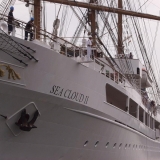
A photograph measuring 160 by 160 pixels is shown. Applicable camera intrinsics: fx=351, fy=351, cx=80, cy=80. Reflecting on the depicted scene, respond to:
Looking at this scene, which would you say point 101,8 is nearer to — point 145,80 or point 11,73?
point 145,80

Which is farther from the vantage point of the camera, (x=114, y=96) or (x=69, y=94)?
(x=114, y=96)

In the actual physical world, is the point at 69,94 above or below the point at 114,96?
below

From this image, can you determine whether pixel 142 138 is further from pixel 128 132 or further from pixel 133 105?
pixel 128 132

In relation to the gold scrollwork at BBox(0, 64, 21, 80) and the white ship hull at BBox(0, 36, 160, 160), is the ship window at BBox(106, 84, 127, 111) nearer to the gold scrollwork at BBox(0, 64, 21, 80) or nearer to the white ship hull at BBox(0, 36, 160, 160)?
the white ship hull at BBox(0, 36, 160, 160)

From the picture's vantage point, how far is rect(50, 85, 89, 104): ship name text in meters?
10.0

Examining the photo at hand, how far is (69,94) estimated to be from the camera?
10.5 metres

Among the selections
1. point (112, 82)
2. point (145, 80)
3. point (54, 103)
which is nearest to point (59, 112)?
point (54, 103)

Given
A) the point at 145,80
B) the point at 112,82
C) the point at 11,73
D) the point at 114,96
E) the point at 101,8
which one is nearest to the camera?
the point at 11,73

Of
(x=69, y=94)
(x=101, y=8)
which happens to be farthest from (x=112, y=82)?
(x=101, y=8)

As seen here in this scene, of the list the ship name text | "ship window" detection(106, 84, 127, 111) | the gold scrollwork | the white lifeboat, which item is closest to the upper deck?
"ship window" detection(106, 84, 127, 111)

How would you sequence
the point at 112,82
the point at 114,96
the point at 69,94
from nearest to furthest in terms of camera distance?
the point at 69,94
the point at 112,82
the point at 114,96

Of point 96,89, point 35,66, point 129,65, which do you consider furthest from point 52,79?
point 129,65

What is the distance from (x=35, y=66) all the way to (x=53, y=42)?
190 centimetres

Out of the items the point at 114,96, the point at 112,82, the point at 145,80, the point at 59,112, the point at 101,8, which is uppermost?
the point at 101,8
